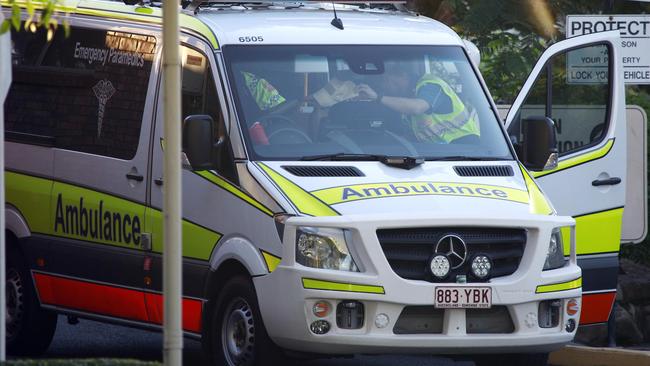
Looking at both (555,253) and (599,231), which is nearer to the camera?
(555,253)

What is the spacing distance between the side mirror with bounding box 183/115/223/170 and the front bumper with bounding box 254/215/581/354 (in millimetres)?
794

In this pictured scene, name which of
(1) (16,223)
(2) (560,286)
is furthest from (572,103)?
(1) (16,223)

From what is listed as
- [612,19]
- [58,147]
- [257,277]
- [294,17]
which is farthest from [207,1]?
[612,19]

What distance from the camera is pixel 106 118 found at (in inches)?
444

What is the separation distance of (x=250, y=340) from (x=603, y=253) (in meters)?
2.60

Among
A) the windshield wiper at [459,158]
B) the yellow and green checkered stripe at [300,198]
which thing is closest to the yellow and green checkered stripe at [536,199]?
the windshield wiper at [459,158]

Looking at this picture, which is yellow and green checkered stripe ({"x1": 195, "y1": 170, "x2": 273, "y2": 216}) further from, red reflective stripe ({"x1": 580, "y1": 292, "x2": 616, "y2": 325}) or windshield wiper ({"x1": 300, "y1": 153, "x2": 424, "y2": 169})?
red reflective stripe ({"x1": 580, "y1": 292, "x2": 616, "y2": 325})

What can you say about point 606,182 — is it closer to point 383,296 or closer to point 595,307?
point 595,307

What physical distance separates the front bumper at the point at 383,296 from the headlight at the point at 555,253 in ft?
0.23

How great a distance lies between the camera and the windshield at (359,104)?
10148 mm

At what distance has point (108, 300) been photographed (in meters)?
11.1

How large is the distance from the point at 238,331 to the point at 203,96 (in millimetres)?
1436

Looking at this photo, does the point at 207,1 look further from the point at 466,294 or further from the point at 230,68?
the point at 466,294

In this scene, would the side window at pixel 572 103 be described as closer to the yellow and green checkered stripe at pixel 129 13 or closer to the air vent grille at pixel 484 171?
the air vent grille at pixel 484 171
